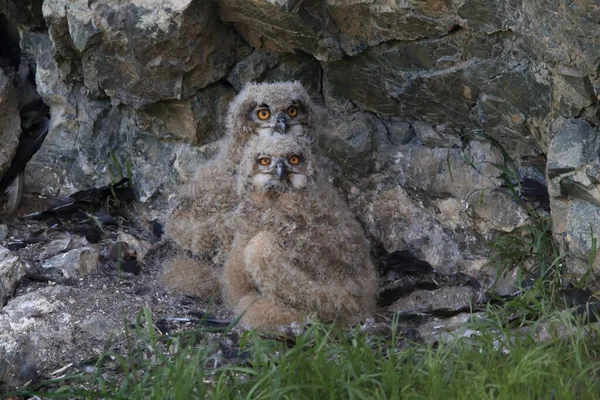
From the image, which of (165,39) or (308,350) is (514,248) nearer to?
(308,350)

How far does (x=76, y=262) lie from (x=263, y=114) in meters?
1.58

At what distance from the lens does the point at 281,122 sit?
6.06m

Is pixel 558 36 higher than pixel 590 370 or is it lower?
higher

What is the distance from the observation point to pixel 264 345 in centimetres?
428

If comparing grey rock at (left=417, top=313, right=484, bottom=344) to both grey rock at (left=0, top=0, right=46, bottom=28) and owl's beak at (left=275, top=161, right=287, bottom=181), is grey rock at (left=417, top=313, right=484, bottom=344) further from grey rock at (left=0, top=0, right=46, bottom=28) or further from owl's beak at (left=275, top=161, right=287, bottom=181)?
grey rock at (left=0, top=0, right=46, bottom=28)

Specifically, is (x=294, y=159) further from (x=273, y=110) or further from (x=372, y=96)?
(x=372, y=96)

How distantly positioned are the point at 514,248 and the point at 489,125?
76 cm

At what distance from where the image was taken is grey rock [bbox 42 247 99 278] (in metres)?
6.08

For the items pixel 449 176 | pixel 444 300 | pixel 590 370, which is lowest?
pixel 444 300

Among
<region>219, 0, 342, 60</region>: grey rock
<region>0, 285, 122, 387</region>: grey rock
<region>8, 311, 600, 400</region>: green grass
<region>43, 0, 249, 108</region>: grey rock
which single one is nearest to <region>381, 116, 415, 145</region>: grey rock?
<region>219, 0, 342, 60</region>: grey rock

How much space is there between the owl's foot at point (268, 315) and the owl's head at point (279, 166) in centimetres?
68

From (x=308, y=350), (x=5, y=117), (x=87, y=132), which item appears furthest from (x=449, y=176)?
(x=5, y=117)

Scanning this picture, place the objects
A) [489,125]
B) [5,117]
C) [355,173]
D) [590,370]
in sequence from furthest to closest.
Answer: [5,117]
[355,173]
[489,125]
[590,370]

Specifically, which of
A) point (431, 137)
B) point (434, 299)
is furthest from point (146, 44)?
point (434, 299)
